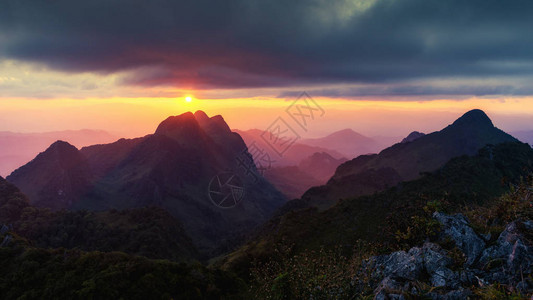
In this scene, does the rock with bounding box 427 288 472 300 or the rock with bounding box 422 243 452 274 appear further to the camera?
the rock with bounding box 422 243 452 274

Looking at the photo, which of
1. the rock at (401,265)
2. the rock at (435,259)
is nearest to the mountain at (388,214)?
the rock at (401,265)

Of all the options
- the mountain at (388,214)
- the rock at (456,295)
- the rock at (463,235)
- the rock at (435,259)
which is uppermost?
the rock at (463,235)

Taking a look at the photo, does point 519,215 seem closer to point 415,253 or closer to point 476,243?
point 476,243

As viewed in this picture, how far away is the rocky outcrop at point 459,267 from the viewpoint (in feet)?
34.6

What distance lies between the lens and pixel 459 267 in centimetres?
1174

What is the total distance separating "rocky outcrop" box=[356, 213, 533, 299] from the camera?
416 inches

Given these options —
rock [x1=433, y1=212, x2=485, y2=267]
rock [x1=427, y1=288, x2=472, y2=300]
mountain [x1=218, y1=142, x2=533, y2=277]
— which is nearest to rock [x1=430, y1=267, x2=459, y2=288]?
rock [x1=427, y1=288, x2=472, y2=300]

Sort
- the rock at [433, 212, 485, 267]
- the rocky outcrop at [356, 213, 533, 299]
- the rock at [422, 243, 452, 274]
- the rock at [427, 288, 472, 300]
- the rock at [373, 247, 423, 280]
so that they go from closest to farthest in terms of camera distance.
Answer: the rock at [427, 288, 472, 300] < the rocky outcrop at [356, 213, 533, 299] < the rock at [422, 243, 452, 274] < the rock at [373, 247, 423, 280] < the rock at [433, 212, 485, 267]

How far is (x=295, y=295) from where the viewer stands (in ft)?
42.5

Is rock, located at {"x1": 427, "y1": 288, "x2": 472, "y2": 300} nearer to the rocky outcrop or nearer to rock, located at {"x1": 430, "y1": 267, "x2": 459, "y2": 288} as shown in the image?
the rocky outcrop

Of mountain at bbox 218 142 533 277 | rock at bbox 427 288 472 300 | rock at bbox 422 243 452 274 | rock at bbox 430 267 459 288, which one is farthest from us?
mountain at bbox 218 142 533 277

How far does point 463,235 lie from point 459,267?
1948 millimetres

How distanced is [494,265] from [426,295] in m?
3.50

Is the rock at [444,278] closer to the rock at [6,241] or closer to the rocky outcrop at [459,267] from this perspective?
the rocky outcrop at [459,267]
